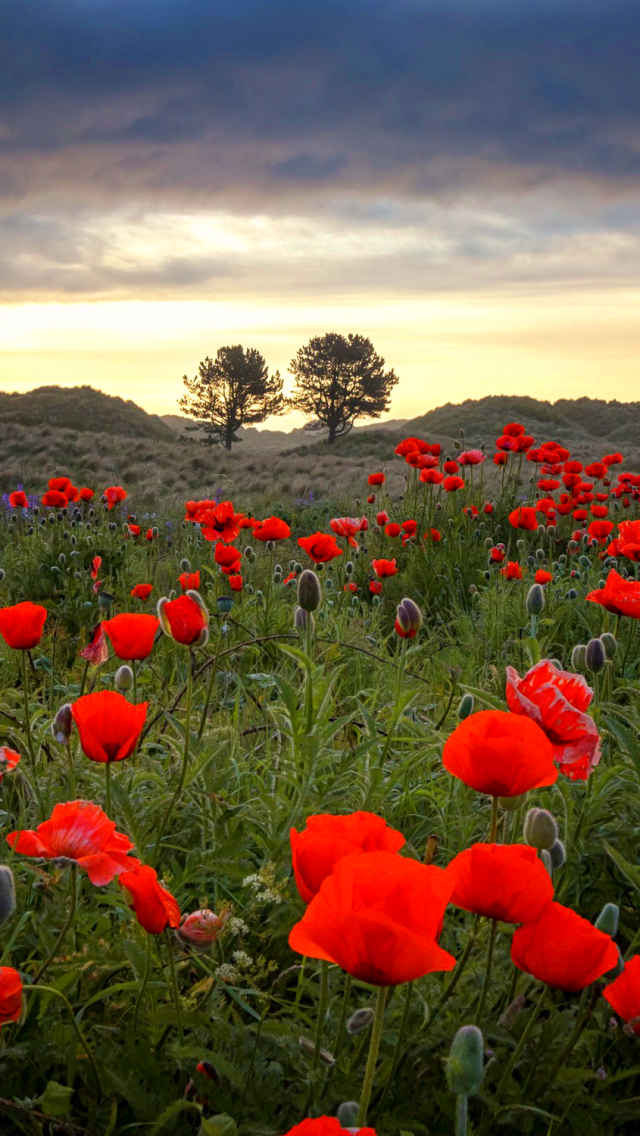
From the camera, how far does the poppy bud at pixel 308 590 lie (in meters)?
1.83

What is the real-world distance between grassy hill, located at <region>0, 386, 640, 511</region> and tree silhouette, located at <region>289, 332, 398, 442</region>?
3.18 m

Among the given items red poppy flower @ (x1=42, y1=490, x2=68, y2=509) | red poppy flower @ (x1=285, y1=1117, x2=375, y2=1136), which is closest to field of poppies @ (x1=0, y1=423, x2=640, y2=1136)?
red poppy flower @ (x1=285, y1=1117, x2=375, y2=1136)

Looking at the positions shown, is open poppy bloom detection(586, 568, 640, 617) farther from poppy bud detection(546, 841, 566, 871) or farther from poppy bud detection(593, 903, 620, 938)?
poppy bud detection(593, 903, 620, 938)

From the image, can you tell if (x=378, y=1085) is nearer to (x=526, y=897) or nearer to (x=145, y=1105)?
(x=145, y=1105)

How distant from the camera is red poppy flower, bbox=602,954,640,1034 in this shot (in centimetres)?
113

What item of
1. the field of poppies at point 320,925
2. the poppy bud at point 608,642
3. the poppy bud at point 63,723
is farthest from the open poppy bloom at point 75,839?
the poppy bud at point 608,642

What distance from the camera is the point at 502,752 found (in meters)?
1.12

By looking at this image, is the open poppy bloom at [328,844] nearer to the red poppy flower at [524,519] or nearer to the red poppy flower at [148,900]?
the red poppy flower at [148,900]

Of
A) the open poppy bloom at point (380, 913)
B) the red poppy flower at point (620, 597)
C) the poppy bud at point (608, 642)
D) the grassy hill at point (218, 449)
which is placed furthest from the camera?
the grassy hill at point (218, 449)

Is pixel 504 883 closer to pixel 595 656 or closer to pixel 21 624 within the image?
pixel 595 656

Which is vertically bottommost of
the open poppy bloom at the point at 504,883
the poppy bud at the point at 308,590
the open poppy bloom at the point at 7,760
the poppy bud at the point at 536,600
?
the open poppy bloom at the point at 7,760

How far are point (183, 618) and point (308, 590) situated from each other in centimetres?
29

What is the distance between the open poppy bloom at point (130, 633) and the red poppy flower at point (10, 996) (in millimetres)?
958

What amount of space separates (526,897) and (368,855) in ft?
0.85
